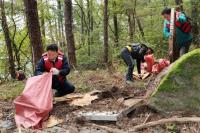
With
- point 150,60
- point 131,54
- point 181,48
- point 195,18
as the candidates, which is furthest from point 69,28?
point 195,18

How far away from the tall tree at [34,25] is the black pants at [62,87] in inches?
91.5

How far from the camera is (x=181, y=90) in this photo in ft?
19.6

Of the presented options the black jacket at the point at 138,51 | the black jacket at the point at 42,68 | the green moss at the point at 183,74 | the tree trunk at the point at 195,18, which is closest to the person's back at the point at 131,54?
the black jacket at the point at 138,51

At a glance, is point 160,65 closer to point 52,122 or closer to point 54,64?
point 54,64

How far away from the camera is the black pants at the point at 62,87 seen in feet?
26.3

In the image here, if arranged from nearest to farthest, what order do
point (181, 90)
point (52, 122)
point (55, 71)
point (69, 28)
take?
1. point (181, 90)
2. point (52, 122)
3. point (55, 71)
4. point (69, 28)

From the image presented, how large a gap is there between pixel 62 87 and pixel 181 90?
3080mm

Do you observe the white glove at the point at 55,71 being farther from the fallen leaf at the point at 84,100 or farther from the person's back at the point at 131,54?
the person's back at the point at 131,54

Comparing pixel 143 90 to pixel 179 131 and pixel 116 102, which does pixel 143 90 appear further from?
pixel 179 131

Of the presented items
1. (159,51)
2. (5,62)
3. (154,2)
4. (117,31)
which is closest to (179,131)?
(159,51)

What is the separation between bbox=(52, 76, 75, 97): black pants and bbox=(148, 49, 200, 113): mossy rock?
2.58 meters

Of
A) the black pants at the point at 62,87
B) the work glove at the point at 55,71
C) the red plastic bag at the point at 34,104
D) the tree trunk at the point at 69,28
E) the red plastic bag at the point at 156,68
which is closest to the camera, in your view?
the red plastic bag at the point at 34,104

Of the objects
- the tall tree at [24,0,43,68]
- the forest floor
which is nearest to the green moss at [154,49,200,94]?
the forest floor

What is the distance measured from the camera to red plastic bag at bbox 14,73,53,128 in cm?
630
